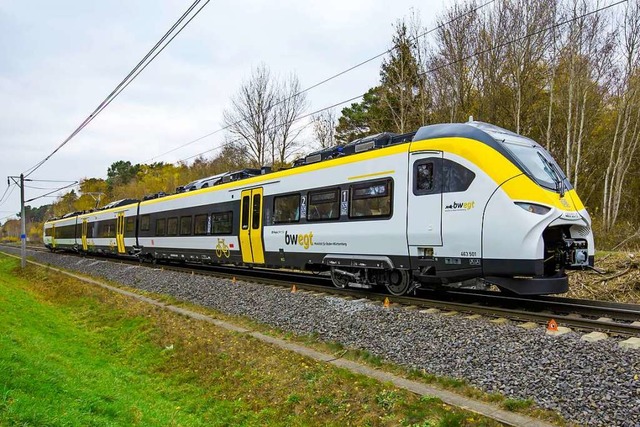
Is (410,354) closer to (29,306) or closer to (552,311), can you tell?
(552,311)

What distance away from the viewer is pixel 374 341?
6941mm

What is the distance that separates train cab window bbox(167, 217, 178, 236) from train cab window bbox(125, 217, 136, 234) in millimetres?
4929

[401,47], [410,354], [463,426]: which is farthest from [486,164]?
[401,47]

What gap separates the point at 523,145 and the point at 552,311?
299 cm

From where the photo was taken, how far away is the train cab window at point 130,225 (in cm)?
2360

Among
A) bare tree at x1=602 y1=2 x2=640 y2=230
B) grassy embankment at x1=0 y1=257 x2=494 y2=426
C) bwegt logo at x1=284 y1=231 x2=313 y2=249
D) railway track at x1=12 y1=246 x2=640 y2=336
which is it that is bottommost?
grassy embankment at x1=0 y1=257 x2=494 y2=426

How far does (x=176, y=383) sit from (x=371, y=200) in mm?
5125

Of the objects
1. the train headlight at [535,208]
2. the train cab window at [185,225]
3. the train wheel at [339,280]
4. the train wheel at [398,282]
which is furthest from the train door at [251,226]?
the train headlight at [535,208]

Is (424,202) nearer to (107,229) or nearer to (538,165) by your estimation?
(538,165)

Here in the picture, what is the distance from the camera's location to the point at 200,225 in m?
17.0

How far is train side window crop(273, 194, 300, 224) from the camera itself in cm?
1192

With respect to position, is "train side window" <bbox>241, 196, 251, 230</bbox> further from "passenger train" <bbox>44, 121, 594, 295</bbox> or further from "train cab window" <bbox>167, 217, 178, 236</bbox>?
"train cab window" <bbox>167, 217, 178, 236</bbox>

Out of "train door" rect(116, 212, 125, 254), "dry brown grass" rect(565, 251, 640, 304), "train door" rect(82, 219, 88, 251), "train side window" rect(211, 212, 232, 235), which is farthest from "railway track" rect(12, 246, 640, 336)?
"train door" rect(82, 219, 88, 251)

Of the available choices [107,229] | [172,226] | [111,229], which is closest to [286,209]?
[172,226]
